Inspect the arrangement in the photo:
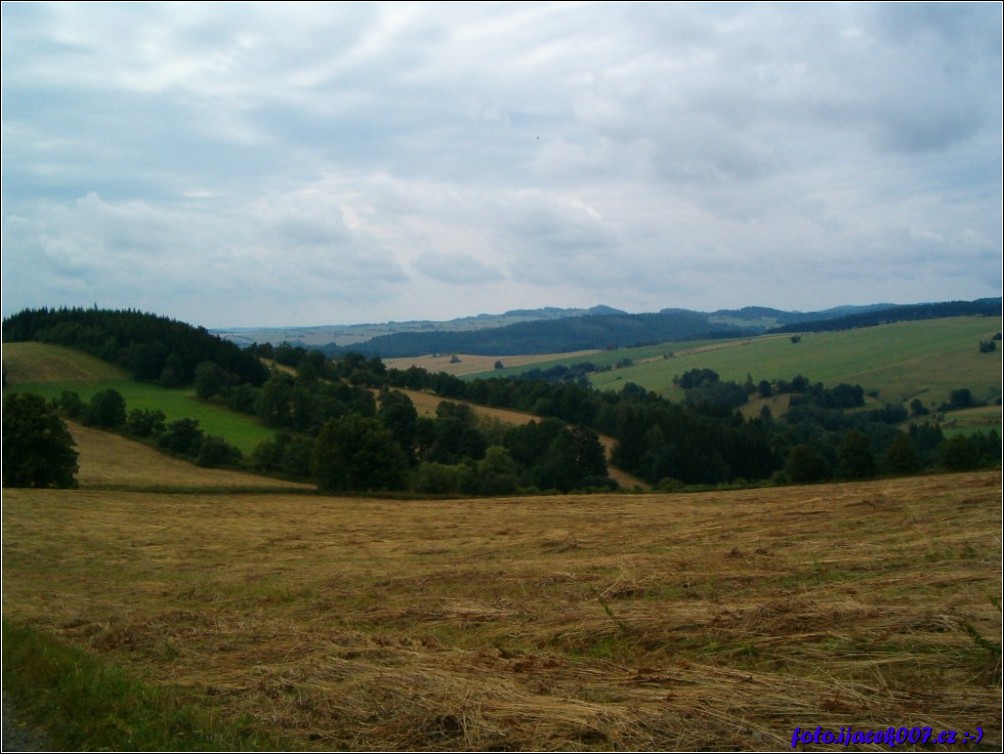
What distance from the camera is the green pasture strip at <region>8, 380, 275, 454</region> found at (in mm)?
60812

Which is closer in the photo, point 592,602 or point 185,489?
point 592,602

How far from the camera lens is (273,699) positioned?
713 centimetres

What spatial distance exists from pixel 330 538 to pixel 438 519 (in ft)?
15.6

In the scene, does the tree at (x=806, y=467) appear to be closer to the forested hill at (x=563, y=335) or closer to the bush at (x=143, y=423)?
the forested hill at (x=563, y=335)

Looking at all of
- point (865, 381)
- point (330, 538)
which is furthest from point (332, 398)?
point (865, 381)

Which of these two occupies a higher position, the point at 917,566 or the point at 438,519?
the point at 917,566

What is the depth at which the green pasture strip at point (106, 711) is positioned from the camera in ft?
20.6

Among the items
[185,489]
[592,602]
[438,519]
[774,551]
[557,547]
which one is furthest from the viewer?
[185,489]

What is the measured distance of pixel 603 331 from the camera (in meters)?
130

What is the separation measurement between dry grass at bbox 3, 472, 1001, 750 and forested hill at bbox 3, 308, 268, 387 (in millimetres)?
62424

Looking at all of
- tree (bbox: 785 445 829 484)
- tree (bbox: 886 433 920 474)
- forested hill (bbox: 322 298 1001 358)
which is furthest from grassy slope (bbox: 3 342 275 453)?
tree (bbox: 886 433 920 474)

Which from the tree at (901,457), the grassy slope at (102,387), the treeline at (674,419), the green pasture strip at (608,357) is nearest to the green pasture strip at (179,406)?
the grassy slope at (102,387)

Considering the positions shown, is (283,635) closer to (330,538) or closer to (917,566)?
(917,566)

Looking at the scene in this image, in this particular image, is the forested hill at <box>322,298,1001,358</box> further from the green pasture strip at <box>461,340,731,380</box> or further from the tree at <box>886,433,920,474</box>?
the tree at <box>886,433,920,474</box>
